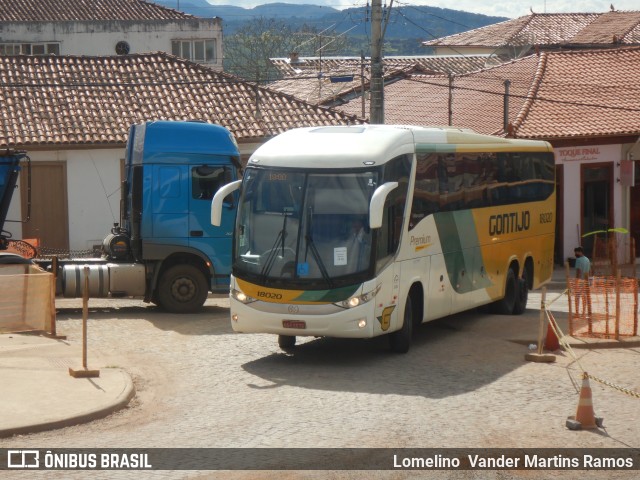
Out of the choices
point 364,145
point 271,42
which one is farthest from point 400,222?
point 271,42

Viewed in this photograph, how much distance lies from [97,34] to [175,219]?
1492 inches

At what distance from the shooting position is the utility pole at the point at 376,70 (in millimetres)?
27250

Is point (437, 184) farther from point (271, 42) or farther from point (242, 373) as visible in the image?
point (271, 42)

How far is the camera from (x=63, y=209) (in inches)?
1312

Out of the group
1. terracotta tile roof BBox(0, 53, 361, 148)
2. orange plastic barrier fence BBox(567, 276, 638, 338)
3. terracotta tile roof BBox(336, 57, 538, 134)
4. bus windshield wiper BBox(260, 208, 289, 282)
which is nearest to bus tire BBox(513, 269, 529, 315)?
orange plastic barrier fence BBox(567, 276, 638, 338)

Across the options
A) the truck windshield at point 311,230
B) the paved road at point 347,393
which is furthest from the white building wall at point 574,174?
the truck windshield at point 311,230

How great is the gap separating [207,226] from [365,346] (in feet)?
19.1

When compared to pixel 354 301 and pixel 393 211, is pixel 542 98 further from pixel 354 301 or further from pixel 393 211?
pixel 354 301

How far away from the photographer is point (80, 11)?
6172 cm

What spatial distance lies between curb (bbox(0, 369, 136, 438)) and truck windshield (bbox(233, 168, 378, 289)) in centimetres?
288

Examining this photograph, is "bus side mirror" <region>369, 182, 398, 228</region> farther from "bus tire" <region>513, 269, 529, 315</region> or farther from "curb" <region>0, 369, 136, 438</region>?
"bus tire" <region>513, 269, 529, 315</region>

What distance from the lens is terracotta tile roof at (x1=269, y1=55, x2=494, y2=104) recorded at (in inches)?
1914

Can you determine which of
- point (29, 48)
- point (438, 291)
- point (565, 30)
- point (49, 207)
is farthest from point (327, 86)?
point (438, 291)

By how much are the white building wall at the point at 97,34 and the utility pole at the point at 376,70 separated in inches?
1278
